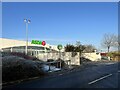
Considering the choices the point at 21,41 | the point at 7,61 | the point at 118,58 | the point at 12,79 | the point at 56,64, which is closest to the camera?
the point at 12,79

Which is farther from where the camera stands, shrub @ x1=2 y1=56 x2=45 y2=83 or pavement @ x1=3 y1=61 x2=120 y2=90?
shrub @ x1=2 y1=56 x2=45 y2=83

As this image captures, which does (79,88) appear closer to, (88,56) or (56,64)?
(56,64)

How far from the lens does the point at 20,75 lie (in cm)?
2041

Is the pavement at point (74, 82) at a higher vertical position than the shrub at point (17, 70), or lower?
lower

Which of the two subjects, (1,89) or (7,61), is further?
(7,61)

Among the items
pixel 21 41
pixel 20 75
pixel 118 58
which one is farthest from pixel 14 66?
pixel 21 41

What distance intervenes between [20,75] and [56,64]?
14.3 meters

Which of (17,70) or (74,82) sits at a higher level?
(17,70)

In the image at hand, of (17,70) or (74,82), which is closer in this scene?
(74,82)

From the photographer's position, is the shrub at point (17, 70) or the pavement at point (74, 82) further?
the shrub at point (17, 70)

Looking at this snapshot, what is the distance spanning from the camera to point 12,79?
19.2 metres

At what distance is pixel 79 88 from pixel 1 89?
3966 mm

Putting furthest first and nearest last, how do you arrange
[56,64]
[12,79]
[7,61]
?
A: [56,64]
[7,61]
[12,79]

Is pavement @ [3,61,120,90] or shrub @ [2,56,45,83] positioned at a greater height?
shrub @ [2,56,45,83]
